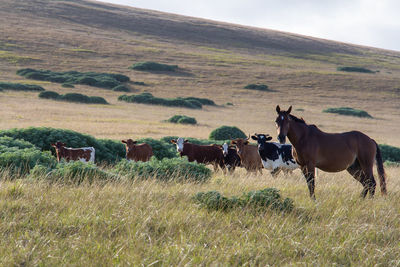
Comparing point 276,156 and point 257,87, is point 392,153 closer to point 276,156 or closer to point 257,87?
point 276,156

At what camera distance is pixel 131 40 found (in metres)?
106

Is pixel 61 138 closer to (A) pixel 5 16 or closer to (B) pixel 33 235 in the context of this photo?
(B) pixel 33 235

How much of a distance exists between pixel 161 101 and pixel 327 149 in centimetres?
4589

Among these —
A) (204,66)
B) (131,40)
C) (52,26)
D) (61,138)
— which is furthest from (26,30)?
(61,138)

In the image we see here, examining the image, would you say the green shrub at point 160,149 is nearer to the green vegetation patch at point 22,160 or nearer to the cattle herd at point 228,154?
the cattle herd at point 228,154

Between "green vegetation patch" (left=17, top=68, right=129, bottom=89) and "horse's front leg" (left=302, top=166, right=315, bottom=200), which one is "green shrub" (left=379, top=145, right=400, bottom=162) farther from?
"green vegetation patch" (left=17, top=68, right=129, bottom=89)

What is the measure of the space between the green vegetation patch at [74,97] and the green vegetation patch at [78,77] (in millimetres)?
12815

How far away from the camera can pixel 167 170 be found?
1003 centimetres

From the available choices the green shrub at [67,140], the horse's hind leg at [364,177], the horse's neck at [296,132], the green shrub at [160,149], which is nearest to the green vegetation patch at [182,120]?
the green shrub at [160,149]

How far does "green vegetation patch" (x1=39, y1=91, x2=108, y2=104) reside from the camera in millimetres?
49375

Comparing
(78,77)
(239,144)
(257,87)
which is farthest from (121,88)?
(239,144)

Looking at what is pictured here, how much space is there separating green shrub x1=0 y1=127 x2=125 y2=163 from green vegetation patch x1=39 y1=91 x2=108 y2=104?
32.2 meters

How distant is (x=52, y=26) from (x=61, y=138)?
96911 millimetres

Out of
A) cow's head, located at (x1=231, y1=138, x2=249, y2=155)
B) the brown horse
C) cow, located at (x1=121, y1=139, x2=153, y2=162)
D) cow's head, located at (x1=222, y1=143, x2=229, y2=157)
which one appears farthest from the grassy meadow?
cow, located at (x1=121, y1=139, x2=153, y2=162)
